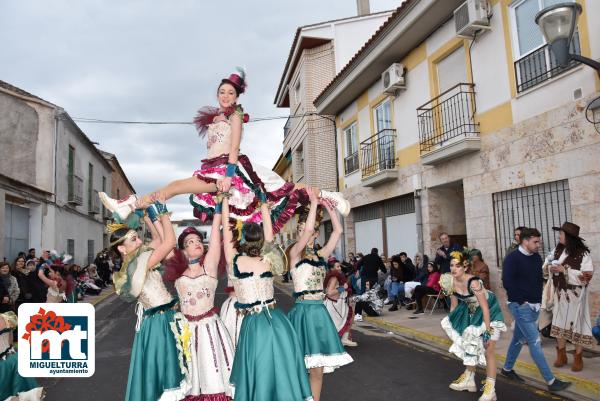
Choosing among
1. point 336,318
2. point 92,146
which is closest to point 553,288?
point 336,318

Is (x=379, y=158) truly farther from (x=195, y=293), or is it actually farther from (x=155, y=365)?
(x=155, y=365)

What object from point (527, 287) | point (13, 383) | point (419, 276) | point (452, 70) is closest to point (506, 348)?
point (527, 287)

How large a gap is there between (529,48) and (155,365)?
9.35 metres

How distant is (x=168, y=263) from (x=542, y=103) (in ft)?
26.2

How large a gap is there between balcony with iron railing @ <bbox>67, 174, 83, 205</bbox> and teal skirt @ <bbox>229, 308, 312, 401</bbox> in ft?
70.7

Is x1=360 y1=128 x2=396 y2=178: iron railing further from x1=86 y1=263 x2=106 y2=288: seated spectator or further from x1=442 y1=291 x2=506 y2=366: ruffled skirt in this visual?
x1=86 y1=263 x2=106 y2=288: seated spectator

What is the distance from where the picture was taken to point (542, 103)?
9195 mm

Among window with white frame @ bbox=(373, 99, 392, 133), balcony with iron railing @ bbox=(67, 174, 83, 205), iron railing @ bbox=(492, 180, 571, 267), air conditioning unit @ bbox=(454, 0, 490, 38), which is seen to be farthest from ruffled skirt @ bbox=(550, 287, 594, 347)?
balcony with iron railing @ bbox=(67, 174, 83, 205)

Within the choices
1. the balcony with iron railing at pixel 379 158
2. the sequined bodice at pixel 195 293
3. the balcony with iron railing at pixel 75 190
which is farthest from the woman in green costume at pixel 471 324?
the balcony with iron railing at pixel 75 190

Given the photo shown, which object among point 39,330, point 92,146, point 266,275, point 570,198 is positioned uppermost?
point 92,146

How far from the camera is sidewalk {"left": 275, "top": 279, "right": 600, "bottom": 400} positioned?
5.66 meters

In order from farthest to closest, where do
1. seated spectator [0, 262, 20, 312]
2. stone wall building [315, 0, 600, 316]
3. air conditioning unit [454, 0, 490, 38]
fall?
air conditioning unit [454, 0, 490, 38] → seated spectator [0, 262, 20, 312] → stone wall building [315, 0, 600, 316]

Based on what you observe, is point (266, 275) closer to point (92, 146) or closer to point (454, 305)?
point (454, 305)

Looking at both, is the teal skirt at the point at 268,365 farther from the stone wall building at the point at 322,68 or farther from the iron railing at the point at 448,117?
the stone wall building at the point at 322,68
